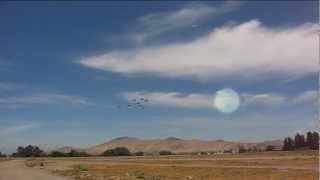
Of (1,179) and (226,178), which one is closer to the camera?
(226,178)

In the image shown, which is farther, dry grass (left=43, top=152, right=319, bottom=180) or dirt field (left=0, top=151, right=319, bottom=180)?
dirt field (left=0, top=151, right=319, bottom=180)

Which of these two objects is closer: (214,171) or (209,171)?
(214,171)

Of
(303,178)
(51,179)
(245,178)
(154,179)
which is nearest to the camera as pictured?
(303,178)

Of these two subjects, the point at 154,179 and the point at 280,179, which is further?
the point at 154,179

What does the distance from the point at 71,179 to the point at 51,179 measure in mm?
3523

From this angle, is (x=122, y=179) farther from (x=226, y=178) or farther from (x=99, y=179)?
(x=226, y=178)

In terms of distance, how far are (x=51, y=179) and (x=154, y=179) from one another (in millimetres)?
12866

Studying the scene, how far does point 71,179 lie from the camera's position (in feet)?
179

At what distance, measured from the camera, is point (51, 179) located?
2242 inches

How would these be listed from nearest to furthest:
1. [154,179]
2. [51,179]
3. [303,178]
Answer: [303,178]
[154,179]
[51,179]

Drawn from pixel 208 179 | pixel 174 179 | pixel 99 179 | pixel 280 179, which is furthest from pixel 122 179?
pixel 280 179

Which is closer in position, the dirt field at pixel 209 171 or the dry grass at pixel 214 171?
the dry grass at pixel 214 171

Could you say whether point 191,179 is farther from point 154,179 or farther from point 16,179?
point 16,179

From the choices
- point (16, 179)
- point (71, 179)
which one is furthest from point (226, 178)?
point (16, 179)
